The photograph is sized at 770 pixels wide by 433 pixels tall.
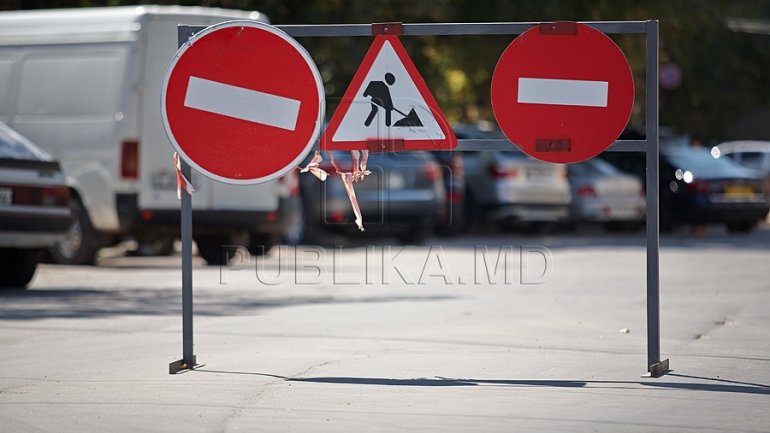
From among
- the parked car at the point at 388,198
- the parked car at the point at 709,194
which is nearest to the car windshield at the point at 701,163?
the parked car at the point at 709,194

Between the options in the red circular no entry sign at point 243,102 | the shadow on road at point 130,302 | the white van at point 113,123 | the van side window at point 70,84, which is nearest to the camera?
the red circular no entry sign at point 243,102

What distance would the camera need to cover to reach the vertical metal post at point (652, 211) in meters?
8.24

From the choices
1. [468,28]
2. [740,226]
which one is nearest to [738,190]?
[740,226]

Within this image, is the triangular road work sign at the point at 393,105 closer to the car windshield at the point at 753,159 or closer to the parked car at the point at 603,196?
the parked car at the point at 603,196

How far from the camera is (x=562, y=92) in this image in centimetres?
845

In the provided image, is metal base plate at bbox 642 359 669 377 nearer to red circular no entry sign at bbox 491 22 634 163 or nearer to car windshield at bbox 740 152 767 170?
red circular no entry sign at bbox 491 22 634 163

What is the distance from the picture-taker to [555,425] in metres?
6.72

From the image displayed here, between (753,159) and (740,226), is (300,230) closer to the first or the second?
(740,226)

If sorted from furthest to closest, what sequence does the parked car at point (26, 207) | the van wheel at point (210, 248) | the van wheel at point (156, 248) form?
1. the van wheel at point (156, 248)
2. the van wheel at point (210, 248)
3. the parked car at point (26, 207)

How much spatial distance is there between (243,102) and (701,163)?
1919 centimetres

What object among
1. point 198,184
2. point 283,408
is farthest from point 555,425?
point 198,184

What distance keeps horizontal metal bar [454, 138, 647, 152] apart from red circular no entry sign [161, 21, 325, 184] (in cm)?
82

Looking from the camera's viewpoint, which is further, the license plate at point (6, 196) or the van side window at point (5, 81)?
the van side window at point (5, 81)

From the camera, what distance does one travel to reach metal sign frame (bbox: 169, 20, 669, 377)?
8258mm
